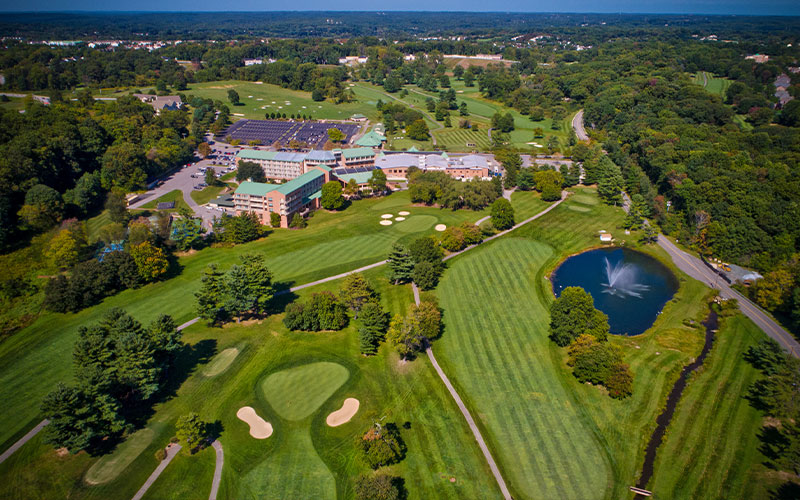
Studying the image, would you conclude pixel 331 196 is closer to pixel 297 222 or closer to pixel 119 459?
pixel 297 222

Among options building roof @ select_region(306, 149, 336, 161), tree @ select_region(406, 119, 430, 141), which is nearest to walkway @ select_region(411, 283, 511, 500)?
building roof @ select_region(306, 149, 336, 161)

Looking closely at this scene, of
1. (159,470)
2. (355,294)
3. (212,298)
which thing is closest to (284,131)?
(212,298)

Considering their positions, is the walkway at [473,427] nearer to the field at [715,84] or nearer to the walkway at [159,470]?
the walkway at [159,470]

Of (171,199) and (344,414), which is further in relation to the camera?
(171,199)

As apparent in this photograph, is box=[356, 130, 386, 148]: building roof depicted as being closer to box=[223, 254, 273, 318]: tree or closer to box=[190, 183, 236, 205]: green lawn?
box=[190, 183, 236, 205]: green lawn

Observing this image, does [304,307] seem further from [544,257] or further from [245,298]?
[544,257]

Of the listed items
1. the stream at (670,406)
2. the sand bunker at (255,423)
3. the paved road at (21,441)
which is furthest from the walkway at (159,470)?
the stream at (670,406)
